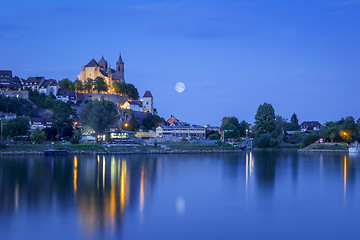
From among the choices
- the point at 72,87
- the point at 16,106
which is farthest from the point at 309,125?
the point at 16,106

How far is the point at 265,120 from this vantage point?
68.2m

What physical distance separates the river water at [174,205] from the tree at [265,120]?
39.3 m

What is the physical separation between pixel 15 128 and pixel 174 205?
38.3 meters

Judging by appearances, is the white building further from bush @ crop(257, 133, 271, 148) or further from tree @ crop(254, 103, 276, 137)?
bush @ crop(257, 133, 271, 148)

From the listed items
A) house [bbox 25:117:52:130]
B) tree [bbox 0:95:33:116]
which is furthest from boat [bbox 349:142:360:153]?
tree [bbox 0:95:33:116]

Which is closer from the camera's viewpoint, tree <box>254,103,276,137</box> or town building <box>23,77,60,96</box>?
tree <box>254,103,276,137</box>

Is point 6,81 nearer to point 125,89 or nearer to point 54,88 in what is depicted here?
point 54,88

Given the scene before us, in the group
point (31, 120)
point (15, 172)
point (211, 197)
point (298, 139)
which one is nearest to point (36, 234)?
point (211, 197)

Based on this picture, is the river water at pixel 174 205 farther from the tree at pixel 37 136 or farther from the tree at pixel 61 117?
the tree at pixel 61 117

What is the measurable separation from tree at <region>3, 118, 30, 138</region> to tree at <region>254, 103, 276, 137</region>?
3509 centimetres

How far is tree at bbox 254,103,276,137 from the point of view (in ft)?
223

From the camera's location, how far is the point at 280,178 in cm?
2764

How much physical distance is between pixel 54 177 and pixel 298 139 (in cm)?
5457

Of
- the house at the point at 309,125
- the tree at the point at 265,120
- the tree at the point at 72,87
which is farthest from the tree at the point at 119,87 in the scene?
the house at the point at 309,125
